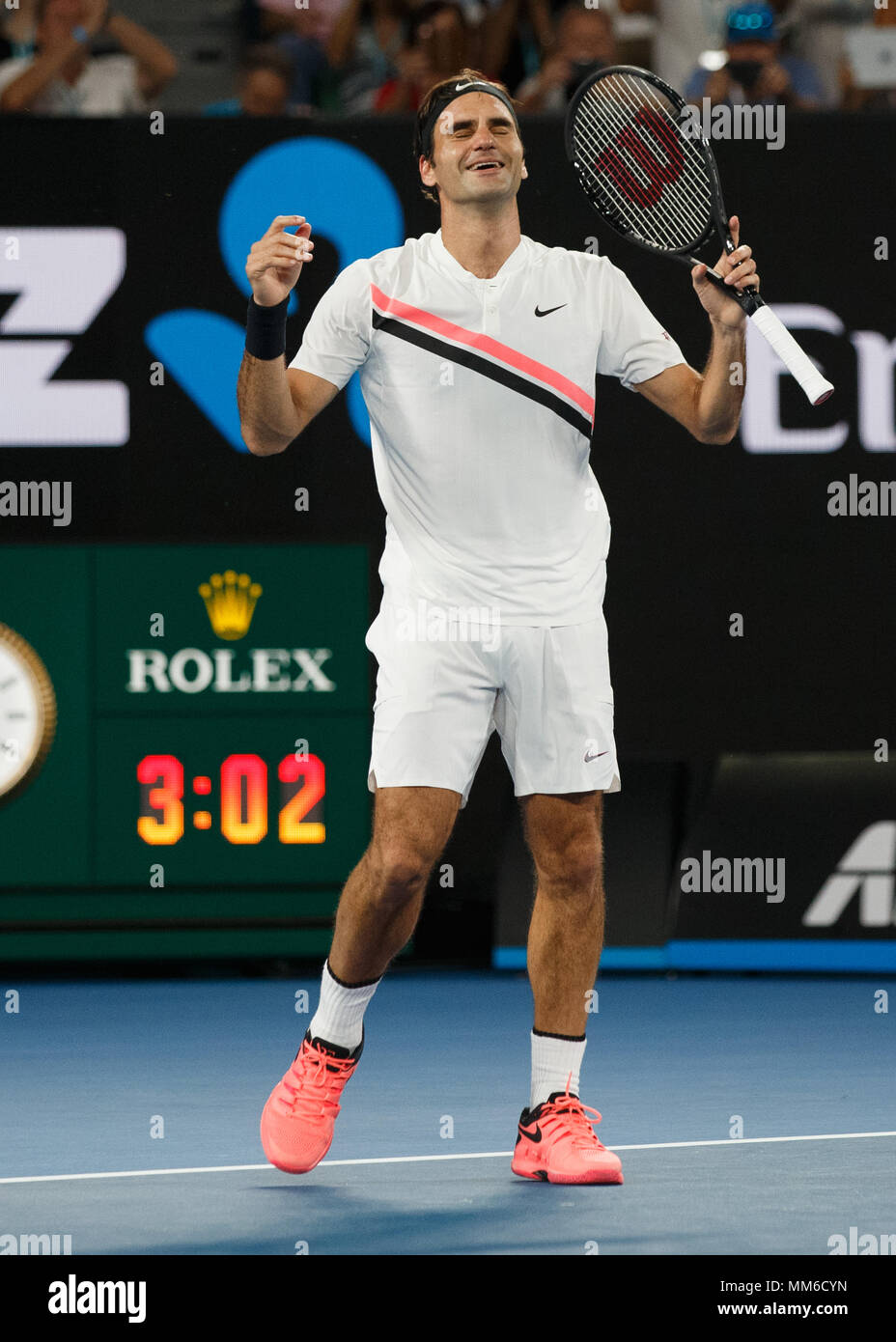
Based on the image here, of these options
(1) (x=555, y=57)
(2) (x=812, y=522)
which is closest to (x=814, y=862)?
(2) (x=812, y=522)

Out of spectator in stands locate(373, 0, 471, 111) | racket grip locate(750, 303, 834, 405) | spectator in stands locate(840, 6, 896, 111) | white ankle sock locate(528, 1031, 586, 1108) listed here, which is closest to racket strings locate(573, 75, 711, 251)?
racket grip locate(750, 303, 834, 405)

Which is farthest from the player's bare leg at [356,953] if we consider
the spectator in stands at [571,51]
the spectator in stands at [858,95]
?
the spectator in stands at [858,95]

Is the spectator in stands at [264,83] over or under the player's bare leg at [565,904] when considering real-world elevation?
over

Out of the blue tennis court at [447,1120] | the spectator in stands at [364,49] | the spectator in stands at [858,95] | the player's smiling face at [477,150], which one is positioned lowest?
the blue tennis court at [447,1120]

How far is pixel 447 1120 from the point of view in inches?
207

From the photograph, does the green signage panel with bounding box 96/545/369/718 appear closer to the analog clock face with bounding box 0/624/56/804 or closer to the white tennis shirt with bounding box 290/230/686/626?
the analog clock face with bounding box 0/624/56/804

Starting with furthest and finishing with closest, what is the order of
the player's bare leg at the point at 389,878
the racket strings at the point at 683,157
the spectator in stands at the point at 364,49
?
the spectator in stands at the point at 364,49
the racket strings at the point at 683,157
the player's bare leg at the point at 389,878

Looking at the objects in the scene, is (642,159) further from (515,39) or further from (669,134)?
(515,39)

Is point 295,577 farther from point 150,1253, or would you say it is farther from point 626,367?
point 150,1253

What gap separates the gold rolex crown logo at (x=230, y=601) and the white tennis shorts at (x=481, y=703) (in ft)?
9.72

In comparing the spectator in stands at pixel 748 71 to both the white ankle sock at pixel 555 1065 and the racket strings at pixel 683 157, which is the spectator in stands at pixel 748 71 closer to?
the racket strings at pixel 683 157

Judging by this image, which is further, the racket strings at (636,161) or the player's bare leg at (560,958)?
the racket strings at (636,161)

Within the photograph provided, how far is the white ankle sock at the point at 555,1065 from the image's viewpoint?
4.59 m

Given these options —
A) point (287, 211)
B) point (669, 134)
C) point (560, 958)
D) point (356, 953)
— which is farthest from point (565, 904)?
point (287, 211)
